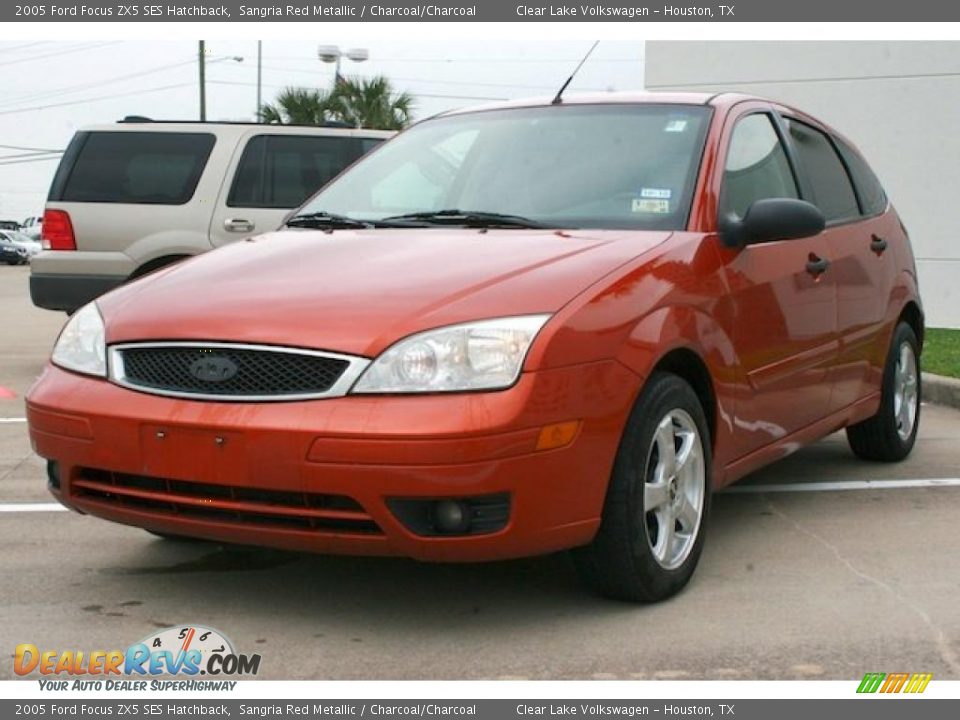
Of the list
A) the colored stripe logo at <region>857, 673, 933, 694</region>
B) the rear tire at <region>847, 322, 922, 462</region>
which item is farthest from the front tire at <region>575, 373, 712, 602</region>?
the rear tire at <region>847, 322, 922, 462</region>

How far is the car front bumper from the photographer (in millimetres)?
3592

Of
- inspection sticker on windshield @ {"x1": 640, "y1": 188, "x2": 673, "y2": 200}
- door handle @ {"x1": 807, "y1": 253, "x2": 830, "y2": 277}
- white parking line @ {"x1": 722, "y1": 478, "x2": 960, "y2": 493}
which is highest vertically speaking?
inspection sticker on windshield @ {"x1": 640, "y1": 188, "x2": 673, "y2": 200}

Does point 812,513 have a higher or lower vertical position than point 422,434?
lower

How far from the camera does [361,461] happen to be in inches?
141

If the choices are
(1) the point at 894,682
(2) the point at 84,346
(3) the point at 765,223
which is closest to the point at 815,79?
(3) the point at 765,223

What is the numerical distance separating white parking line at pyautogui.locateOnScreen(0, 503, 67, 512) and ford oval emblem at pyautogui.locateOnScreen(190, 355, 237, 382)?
6.49 feet

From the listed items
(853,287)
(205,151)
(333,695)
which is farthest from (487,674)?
(205,151)

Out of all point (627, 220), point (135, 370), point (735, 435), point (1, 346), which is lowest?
point (1, 346)

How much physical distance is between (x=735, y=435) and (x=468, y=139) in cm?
161

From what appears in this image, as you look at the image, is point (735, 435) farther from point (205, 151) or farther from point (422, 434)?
point (205, 151)

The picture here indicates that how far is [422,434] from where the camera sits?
3.56 m

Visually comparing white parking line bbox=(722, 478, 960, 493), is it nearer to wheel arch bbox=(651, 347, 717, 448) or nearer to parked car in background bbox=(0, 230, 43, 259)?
wheel arch bbox=(651, 347, 717, 448)

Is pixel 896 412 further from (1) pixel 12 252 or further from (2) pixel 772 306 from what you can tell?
(1) pixel 12 252

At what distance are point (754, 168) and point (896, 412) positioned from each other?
183cm
